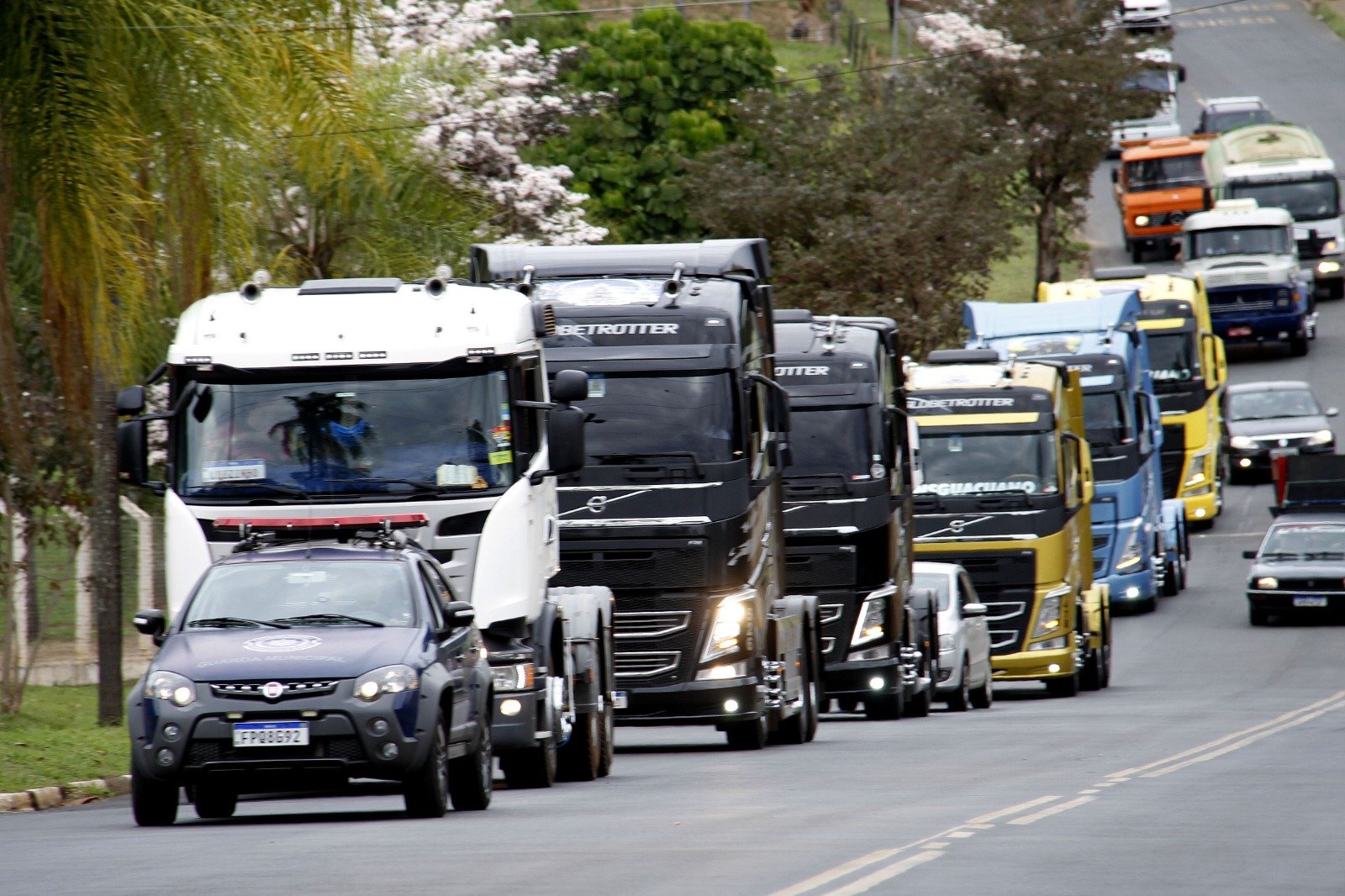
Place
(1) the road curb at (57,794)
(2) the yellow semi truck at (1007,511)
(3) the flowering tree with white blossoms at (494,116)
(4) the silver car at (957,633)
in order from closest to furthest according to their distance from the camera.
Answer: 1. (1) the road curb at (57,794)
2. (4) the silver car at (957,633)
3. (2) the yellow semi truck at (1007,511)
4. (3) the flowering tree with white blossoms at (494,116)

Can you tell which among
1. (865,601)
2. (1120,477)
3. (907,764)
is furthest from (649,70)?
(907,764)

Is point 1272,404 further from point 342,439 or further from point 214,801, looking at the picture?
point 214,801

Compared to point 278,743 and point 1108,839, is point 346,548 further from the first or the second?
point 1108,839

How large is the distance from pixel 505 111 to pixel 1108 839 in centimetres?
2366

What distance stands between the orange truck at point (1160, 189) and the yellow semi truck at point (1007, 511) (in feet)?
124

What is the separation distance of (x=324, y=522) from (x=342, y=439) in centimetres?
55

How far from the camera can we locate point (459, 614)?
13039 millimetres

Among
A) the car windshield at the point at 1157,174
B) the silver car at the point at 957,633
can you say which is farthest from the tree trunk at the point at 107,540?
the car windshield at the point at 1157,174

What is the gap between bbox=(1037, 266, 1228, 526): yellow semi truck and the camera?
44.2 metres

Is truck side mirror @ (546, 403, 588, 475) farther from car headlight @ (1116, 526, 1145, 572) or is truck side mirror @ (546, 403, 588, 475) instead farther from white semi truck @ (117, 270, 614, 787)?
car headlight @ (1116, 526, 1145, 572)

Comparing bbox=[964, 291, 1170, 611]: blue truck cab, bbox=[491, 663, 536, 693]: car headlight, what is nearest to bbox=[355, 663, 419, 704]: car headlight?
bbox=[491, 663, 536, 693]: car headlight

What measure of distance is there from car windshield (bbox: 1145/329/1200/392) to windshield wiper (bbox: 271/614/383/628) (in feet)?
109

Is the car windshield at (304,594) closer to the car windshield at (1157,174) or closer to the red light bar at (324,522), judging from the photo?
the red light bar at (324,522)

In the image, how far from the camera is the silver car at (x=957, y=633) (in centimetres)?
2636
